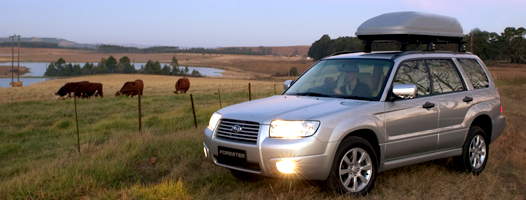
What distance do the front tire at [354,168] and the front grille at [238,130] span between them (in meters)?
0.84

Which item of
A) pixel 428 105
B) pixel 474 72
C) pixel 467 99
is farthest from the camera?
pixel 474 72

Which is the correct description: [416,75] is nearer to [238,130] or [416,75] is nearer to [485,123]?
[485,123]

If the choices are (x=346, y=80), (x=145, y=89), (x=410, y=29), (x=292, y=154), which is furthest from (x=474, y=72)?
(x=145, y=89)

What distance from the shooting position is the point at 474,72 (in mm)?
7473

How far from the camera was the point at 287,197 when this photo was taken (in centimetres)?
546

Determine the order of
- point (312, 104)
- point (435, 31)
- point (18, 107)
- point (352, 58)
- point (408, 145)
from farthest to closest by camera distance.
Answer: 1. point (18, 107)
2. point (435, 31)
3. point (352, 58)
4. point (408, 145)
5. point (312, 104)

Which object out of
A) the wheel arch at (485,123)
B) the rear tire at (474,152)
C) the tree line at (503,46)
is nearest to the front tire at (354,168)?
the rear tire at (474,152)

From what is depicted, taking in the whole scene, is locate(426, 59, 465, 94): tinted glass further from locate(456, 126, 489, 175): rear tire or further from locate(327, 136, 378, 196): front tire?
locate(327, 136, 378, 196): front tire

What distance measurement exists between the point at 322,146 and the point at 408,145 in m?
1.44

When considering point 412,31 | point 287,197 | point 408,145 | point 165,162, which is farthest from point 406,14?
point 165,162

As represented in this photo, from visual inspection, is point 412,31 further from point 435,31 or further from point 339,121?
point 339,121

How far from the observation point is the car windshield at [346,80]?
6.09 meters

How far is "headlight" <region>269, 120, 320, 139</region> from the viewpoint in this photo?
5145 mm

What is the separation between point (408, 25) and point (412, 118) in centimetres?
134
